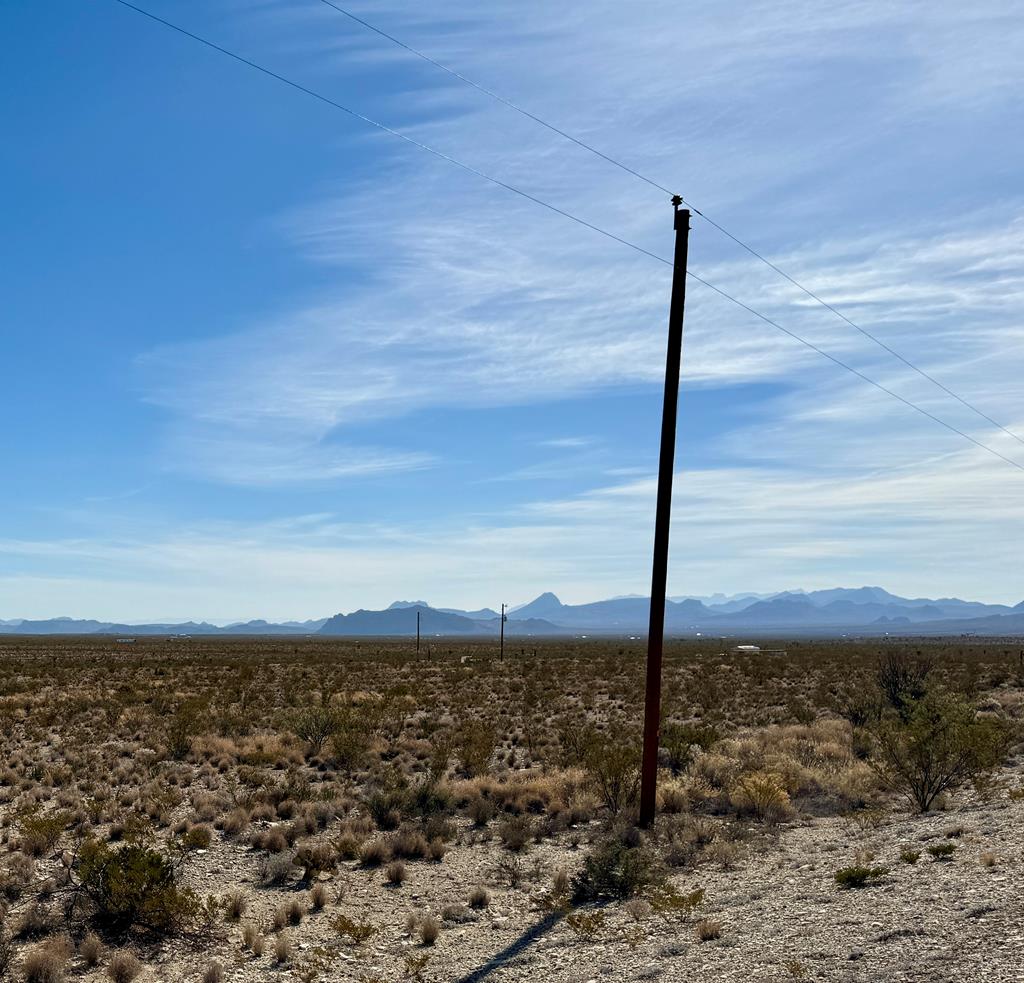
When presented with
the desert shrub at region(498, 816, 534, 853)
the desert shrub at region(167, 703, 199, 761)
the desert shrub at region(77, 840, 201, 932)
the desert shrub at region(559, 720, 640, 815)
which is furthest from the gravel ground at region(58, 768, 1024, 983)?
the desert shrub at region(167, 703, 199, 761)

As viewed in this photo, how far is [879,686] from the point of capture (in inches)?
1474

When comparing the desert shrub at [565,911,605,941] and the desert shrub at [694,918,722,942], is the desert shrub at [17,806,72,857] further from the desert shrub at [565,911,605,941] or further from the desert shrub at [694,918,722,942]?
the desert shrub at [694,918,722,942]

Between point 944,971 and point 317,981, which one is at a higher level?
point 944,971

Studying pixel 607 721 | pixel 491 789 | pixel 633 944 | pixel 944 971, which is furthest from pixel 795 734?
pixel 944 971

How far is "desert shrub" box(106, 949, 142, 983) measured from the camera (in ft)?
31.8

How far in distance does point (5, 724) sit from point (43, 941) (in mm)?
21936

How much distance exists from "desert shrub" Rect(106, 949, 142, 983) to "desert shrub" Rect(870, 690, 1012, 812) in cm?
1325

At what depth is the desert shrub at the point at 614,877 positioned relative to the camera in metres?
12.3

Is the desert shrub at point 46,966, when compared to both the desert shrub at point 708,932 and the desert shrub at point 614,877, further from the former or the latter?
the desert shrub at point 708,932

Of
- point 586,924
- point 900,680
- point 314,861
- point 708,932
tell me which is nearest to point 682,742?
point 314,861

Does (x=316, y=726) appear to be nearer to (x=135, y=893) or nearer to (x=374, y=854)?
(x=374, y=854)

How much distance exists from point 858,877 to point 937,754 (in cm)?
671

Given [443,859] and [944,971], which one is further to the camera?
[443,859]

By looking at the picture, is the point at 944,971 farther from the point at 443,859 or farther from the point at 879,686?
the point at 879,686
